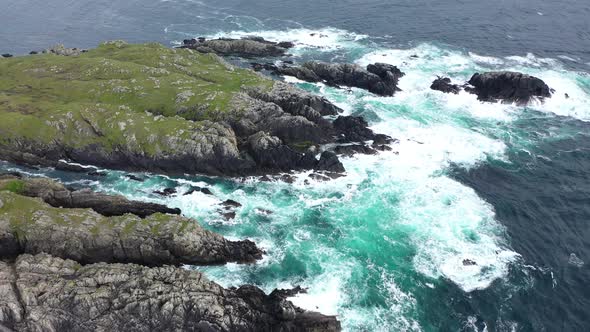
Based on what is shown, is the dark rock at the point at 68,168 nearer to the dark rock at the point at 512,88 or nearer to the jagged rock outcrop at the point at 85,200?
the jagged rock outcrop at the point at 85,200

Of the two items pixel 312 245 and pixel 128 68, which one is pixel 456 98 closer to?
pixel 312 245

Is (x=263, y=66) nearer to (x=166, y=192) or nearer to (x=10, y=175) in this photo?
(x=166, y=192)

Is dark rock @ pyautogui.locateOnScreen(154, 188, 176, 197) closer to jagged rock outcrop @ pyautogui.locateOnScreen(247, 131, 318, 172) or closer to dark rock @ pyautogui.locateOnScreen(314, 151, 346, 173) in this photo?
jagged rock outcrop @ pyautogui.locateOnScreen(247, 131, 318, 172)

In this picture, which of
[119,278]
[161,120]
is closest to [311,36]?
[161,120]

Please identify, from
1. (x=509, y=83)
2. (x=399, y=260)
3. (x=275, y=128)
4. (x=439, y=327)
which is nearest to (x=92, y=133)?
(x=275, y=128)

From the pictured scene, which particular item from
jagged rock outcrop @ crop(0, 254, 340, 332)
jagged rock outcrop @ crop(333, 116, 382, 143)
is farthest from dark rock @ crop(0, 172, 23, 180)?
jagged rock outcrop @ crop(333, 116, 382, 143)

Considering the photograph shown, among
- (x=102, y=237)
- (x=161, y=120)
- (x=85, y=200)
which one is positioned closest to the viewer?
(x=102, y=237)
